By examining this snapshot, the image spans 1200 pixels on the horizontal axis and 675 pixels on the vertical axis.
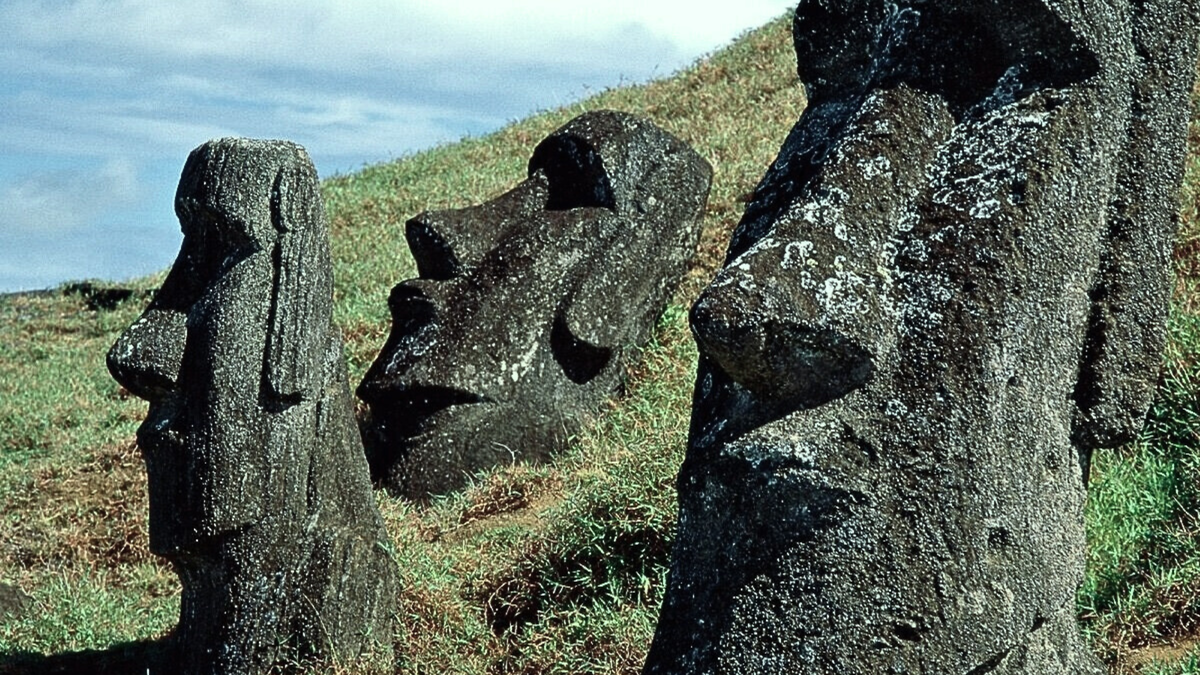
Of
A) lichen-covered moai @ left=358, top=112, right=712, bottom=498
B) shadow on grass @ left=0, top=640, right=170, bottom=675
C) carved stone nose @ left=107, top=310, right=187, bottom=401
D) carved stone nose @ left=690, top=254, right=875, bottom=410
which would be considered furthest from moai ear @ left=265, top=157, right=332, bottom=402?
carved stone nose @ left=690, top=254, right=875, bottom=410

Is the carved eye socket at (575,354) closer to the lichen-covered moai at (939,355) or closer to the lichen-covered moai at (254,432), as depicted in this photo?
the lichen-covered moai at (254,432)

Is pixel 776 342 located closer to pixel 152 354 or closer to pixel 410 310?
pixel 152 354

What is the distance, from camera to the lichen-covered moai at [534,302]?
740cm

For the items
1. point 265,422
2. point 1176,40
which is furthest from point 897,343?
point 265,422

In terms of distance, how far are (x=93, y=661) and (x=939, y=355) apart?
443 cm

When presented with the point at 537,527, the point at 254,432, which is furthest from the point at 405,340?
the point at 254,432

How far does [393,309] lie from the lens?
7.82 meters

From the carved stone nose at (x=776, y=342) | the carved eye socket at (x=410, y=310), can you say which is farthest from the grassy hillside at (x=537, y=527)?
the carved stone nose at (x=776, y=342)

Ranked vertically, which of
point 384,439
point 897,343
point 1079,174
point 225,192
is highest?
point 225,192

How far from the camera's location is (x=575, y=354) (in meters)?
7.75

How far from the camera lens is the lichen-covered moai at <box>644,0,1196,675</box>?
92.0 inches

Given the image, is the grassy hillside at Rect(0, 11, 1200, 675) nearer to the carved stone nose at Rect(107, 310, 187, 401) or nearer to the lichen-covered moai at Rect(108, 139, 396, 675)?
the lichen-covered moai at Rect(108, 139, 396, 675)

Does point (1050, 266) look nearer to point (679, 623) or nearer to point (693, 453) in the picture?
point (693, 453)

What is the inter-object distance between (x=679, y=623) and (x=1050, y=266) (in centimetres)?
83
